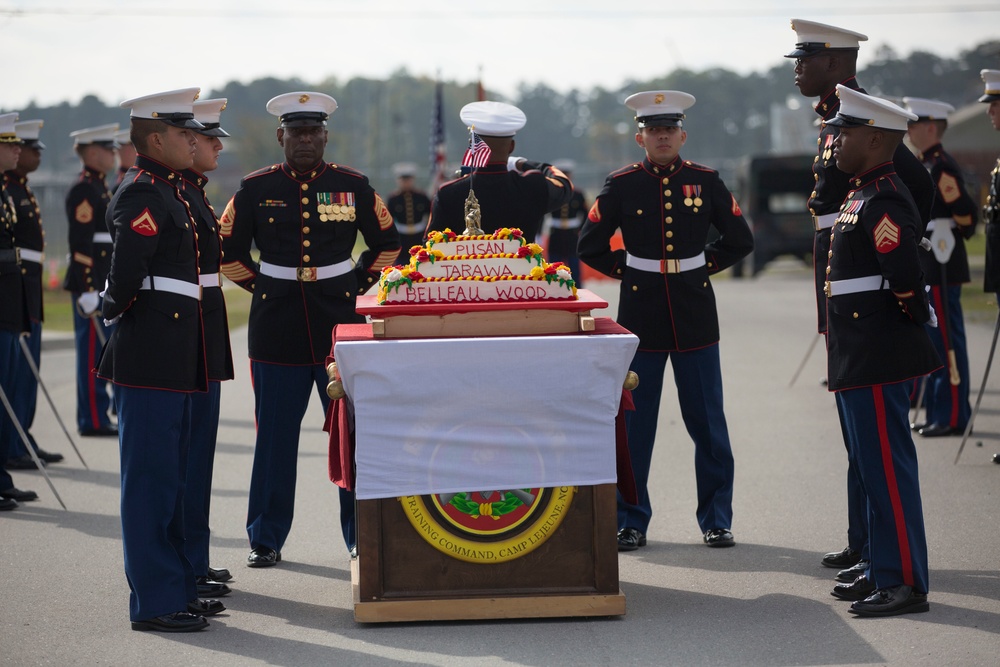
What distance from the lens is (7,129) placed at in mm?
8414

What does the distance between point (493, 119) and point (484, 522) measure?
85.7 inches

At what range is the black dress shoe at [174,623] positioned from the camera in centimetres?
526

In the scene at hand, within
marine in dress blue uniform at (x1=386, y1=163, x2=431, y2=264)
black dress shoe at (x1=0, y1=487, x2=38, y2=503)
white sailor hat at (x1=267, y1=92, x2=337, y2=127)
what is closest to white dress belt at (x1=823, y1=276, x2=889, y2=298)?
white sailor hat at (x1=267, y1=92, x2=337, y2=127)

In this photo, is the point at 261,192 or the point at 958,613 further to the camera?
the point at 261,192

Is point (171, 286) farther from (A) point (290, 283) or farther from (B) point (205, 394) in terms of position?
(A) point (290, 283)

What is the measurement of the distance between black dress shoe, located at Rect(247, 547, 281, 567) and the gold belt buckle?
250 centimetres

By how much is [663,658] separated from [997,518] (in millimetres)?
2992

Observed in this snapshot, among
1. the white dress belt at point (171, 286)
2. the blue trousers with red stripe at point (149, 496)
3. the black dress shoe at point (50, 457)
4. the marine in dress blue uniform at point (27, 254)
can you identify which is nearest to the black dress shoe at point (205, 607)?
the blue trousers with red stripe at point (149, 496)

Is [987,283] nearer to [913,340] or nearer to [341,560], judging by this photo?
[913,340]

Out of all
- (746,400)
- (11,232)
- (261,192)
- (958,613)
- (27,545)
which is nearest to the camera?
(958,613)

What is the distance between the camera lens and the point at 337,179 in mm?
6477

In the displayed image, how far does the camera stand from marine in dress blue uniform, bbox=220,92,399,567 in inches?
252

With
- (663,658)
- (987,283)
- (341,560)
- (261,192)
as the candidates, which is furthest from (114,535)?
(987,283)

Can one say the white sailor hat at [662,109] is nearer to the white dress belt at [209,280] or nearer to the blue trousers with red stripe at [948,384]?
the white dress belt at [209,280]
